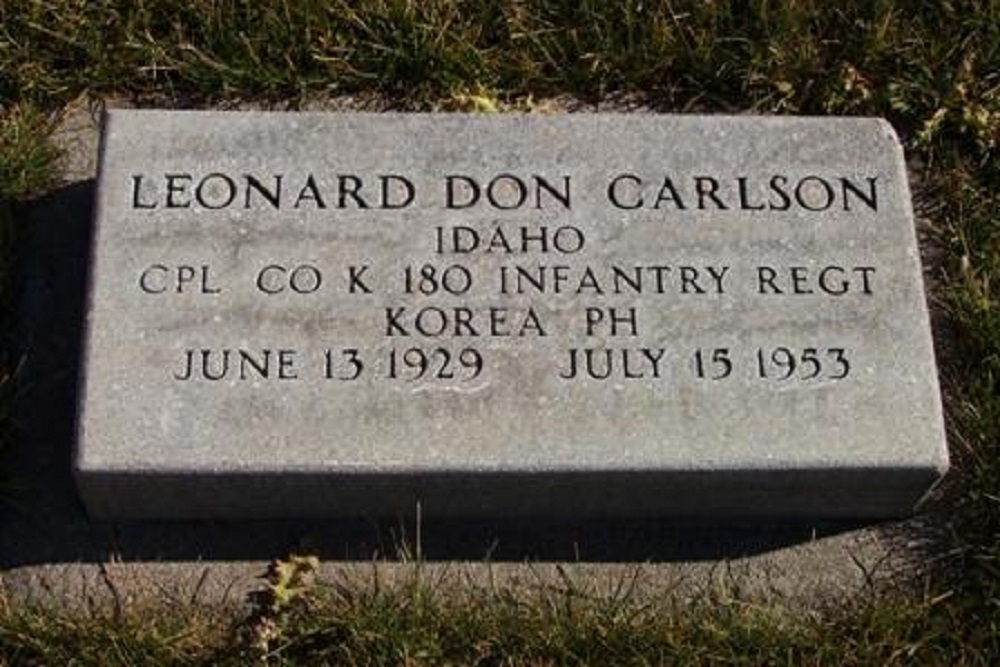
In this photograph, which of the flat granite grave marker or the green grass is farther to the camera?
the green grass

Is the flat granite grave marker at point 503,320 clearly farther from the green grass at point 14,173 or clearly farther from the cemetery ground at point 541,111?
the green grass at point 14,173

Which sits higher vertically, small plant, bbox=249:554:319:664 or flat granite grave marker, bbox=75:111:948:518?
flat granite grave marker, bbox=75:111:948:518

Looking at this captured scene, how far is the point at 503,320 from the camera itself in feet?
13.3

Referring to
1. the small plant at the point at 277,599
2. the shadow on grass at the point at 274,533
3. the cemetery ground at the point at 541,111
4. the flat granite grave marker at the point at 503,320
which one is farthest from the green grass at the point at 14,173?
the small plant at the point at 277,599

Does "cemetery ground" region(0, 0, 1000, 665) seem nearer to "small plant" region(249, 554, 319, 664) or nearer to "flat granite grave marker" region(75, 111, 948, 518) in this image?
"small plant" region(249, 554, 319, 664)

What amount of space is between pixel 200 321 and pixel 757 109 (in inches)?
69.3

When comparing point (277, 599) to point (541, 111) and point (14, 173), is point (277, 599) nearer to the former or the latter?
point (14, 173)

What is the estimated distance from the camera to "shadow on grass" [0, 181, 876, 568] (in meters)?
4.14

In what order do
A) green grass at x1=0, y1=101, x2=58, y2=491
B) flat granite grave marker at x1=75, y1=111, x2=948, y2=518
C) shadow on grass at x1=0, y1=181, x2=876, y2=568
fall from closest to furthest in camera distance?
flat granite grave marker at x1=75, y1=111, x2=948, y2=518 < shadow on grass at x1=0, y1=181, x2=876, y2=568 < green grass at x1=0, y1=101, x2=58, y2=491

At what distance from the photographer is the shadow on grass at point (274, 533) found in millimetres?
4137

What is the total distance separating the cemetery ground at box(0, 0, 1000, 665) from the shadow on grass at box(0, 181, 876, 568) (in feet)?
0.05

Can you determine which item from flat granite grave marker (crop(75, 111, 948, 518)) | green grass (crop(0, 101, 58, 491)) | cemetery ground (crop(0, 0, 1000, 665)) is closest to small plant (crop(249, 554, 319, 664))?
cemetery ground (crop(0, 0, 1000, 665))

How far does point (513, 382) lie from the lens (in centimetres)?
399

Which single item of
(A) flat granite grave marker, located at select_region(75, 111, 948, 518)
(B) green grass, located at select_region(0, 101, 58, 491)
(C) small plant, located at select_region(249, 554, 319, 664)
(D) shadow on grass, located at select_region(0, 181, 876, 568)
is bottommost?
(C) small plant, located at select_region(249, 554, 319, 664)
